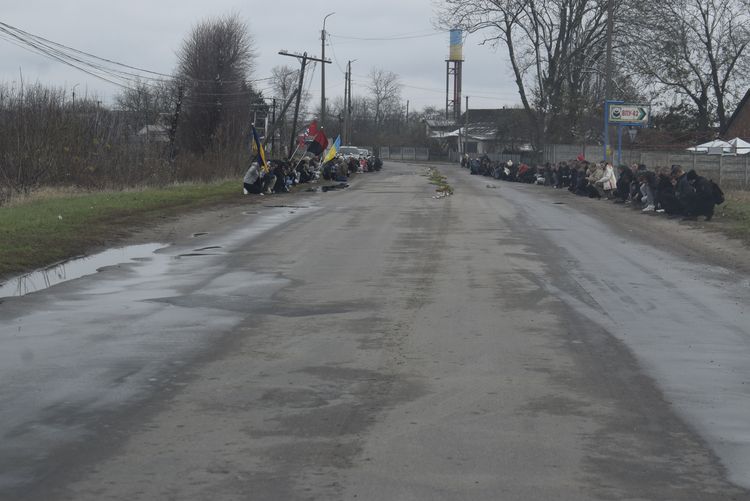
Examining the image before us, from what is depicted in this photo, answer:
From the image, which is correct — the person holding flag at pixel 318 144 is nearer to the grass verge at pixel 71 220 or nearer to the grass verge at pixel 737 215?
the grass verge at pixel 71 220

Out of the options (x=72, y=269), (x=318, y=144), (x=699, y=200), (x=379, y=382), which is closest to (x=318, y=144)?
(x=318, y=144)

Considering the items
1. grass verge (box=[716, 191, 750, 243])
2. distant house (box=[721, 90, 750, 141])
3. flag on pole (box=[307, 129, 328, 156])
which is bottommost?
grass verge (box=[716, 191, 750, 243])

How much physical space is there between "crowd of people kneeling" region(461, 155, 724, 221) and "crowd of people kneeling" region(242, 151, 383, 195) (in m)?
9.92

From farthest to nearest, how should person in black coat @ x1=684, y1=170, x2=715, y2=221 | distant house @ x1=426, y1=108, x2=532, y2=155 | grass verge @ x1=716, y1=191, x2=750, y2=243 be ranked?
distant house @ x1=426, y1=108, x2=532, y2=155
person in black coat @ x1=684, y1=170, x2=715, y2=221
grass verge @ x1=716, y1=191, x2=750, y2=243

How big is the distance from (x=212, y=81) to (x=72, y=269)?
5901 cm

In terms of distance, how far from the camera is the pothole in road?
1359cm

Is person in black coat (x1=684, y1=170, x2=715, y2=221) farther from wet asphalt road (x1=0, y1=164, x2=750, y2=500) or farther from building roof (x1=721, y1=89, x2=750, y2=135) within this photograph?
building roof (x1=721, y1=89, x2=750, y2=135)

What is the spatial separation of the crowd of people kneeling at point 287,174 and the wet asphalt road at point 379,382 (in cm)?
2056

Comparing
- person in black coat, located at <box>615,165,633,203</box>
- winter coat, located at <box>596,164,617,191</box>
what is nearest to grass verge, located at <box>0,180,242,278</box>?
person in black coat, located at <box>615,165,633,203</box>

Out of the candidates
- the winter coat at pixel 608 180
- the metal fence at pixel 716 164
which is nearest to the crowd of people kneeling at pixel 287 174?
the winter coat at pixel 608 180

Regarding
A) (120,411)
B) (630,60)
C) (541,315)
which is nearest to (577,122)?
(630,60)

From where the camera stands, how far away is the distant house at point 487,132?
99.1m

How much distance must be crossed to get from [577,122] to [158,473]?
66968mm

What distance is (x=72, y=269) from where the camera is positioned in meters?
15.6
